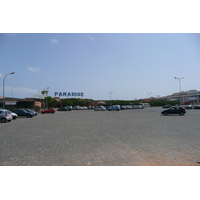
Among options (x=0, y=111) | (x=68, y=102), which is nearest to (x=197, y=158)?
(x=0, y=111)

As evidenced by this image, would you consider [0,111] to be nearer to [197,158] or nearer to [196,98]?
[197,158]

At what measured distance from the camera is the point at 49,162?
6.46 meters

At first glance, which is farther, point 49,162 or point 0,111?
point 0,111

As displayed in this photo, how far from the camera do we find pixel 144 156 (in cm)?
705

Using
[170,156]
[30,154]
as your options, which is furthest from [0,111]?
[170,156]

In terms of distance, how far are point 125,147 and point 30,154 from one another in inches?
151

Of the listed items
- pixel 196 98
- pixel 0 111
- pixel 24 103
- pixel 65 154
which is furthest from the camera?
pixel 196 98

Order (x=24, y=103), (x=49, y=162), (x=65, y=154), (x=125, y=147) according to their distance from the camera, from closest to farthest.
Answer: (x=49, y=162), (x=65, y=154), (x=125, y=147), (x=24, y=103)

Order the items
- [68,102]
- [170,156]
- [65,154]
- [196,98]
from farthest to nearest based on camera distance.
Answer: [196,98], [68,102], [65,154], [170,156]

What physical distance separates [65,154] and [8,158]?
198 centimetres

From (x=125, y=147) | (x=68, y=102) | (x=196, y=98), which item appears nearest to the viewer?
(x=125, y=147)

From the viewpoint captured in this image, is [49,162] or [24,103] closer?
[49,162]

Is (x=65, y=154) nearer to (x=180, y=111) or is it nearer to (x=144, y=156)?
(x=144, y=156)

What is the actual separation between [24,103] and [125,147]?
2873 inches
